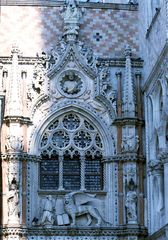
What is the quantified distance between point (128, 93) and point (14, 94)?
257cm

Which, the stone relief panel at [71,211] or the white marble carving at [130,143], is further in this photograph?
the white marble carving at [130,143]

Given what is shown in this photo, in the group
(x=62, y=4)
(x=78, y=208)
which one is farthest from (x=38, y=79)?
(x=78, y=208)

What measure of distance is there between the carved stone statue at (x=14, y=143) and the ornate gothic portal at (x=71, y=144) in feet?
0.07

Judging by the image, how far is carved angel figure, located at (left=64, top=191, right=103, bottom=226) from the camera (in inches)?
666

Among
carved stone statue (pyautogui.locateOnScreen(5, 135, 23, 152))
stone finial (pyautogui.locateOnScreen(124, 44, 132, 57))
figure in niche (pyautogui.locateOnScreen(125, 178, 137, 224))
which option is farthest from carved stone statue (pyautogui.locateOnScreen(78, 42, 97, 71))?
figure in niche (pyautogui.locateOnScreen(125, 178, 137, 224))

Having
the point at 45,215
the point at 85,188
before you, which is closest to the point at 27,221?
the point at 45,215

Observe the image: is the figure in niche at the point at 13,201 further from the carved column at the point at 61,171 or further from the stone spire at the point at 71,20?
the stone spire at the point at 71,20

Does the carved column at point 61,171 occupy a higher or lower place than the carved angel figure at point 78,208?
higher

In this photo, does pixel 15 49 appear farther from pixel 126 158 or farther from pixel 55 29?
pixel 126 158

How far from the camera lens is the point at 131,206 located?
16.9 m

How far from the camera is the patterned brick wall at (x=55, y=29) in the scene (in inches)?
716

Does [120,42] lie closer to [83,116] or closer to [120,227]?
[83,116]

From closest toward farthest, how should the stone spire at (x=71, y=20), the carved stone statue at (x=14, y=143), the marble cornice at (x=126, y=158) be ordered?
the carved stone statue at (x=14, y=143), the marble cornice at (x=126, y=158), the stone spire at (x=71, y=20)

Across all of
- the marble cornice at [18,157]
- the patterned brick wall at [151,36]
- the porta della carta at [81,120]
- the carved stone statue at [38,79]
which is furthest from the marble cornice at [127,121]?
the marble cornice at [18,157]
